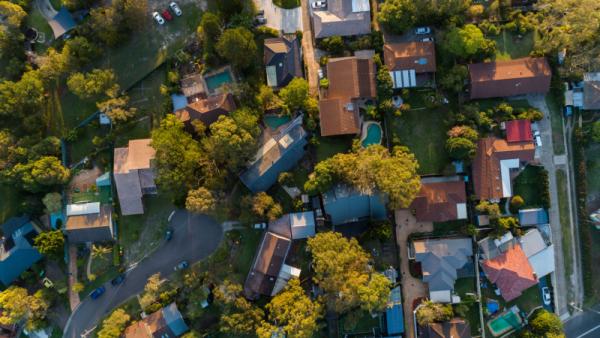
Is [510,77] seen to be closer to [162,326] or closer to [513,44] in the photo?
[513,44]

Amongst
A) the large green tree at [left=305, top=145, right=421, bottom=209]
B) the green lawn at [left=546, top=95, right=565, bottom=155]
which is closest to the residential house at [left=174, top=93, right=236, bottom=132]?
the large green tree at [left=305, top=145, right=421, bottom=209]

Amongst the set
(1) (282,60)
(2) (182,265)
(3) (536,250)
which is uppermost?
(1) (282,60)

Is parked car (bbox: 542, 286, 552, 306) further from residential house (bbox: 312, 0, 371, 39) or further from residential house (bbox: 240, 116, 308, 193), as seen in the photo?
residential house (bbox: 312, 0, 371, 39)

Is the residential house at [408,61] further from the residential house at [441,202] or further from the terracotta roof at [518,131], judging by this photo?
the residential house at [441,202]

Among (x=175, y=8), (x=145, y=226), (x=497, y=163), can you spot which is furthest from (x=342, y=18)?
(x=145, y=226)

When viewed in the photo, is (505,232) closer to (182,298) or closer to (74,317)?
(182,298)

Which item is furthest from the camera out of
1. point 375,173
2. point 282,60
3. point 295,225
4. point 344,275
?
point 282,60
